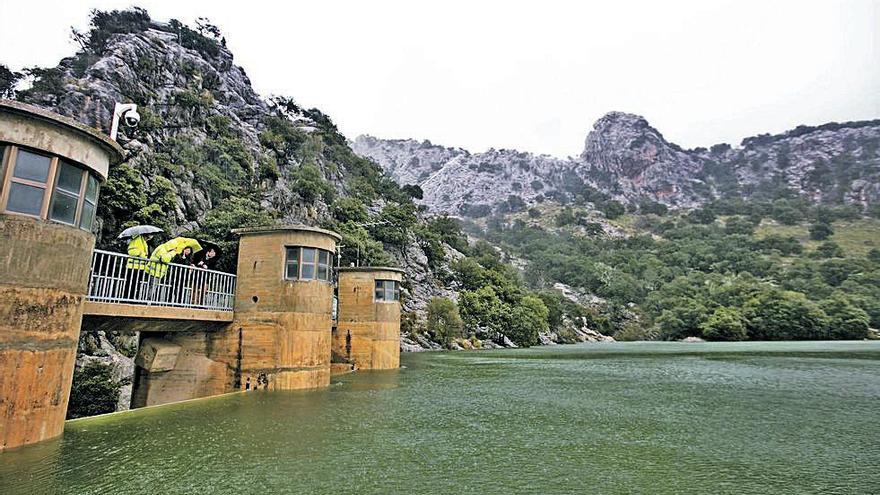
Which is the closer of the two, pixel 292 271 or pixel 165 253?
pixel 165 253

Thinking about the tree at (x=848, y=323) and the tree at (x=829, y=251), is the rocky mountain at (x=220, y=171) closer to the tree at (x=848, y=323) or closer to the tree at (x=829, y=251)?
the tree at (x=848, y=323)

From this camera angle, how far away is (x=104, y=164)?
7988 millimetres

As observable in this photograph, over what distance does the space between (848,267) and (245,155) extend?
105 m

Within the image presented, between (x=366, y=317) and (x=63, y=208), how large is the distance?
47.2 ft

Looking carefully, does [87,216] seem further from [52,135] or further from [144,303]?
[144,303]

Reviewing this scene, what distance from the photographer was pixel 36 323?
6.61 m

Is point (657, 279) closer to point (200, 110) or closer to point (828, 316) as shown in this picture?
point (828, 316)

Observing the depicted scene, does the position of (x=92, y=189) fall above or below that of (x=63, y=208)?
above

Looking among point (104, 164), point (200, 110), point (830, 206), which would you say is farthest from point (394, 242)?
point (830, 206)

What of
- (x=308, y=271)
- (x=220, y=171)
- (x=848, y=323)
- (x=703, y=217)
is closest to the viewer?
(x=308, y=271)

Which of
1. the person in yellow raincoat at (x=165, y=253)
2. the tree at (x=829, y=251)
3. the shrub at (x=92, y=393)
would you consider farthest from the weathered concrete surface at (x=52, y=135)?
the tree at (x=829, y=251)

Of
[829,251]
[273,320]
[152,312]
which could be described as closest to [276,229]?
[273,320]

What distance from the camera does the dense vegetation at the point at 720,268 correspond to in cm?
6600

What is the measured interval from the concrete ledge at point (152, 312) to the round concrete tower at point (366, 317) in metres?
7.87
